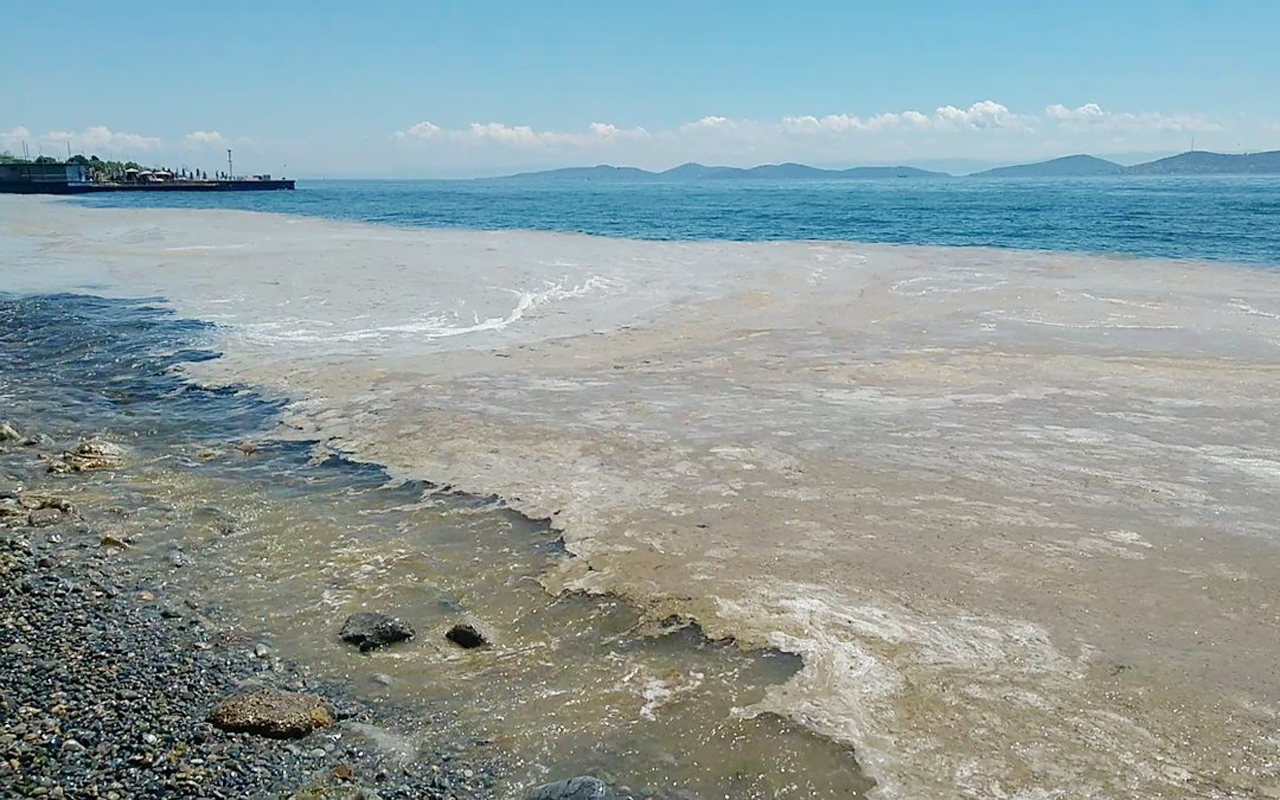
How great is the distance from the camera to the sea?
17.9 feet

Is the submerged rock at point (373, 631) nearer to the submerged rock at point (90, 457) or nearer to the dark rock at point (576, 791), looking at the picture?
the dark rock at point (576, 791)

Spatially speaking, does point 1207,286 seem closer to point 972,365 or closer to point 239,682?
point 972,365

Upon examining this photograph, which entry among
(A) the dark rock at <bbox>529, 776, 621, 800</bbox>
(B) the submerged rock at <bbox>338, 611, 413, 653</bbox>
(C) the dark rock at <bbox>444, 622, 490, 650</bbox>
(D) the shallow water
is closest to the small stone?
(D) the shallow water

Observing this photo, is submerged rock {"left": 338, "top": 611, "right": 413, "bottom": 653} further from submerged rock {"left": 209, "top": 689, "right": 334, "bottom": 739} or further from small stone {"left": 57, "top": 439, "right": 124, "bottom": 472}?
small stone {"left": 57, "top": 439, "right": 124, "bottom": 472}

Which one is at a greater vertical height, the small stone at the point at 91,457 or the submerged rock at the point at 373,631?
the small stone at the point at 91,457

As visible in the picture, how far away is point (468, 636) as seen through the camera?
21.1 feet

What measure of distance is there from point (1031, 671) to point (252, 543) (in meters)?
6.05

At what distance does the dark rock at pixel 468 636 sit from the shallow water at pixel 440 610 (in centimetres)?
7

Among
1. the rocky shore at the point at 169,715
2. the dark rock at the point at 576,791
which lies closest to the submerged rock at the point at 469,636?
the rocky shore at the point at 169,715

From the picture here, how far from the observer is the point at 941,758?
5188 millimetres

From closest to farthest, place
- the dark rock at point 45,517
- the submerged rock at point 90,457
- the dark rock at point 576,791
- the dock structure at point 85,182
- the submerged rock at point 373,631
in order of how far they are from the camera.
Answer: the dark rock at point 576,791 < the submerged rock at point 373,631 < the dark rock at point 45,517 < the submerged rock at point 90,457 < the dock structure at point 85,182

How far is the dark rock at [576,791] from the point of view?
Result: 15.5 ft

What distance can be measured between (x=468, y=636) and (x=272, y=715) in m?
1.45

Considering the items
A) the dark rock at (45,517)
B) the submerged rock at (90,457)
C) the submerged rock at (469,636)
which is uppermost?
the submerged rock at (90,457)
